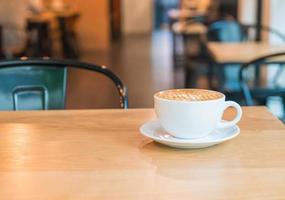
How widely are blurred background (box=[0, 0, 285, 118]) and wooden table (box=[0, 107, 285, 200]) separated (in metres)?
1.29

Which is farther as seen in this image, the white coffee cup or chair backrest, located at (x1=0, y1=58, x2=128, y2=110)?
chair backrest, located at (x1=0, y1=58, x2=128, y2=110)

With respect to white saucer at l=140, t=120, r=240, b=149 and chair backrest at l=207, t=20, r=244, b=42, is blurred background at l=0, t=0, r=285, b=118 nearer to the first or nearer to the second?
chair backrest at l=207, t=20, r=244, b=42

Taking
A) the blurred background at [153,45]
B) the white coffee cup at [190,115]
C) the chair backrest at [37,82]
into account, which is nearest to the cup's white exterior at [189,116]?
the white coffee cup at [190,115]

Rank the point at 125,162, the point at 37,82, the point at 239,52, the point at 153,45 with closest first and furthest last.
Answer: the point at 125,162
the point at 37,82
the point at 239,52
the point at 153,45

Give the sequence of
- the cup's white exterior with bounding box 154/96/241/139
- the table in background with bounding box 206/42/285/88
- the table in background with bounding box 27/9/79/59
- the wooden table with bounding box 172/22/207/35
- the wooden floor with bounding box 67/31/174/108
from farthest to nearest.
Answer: the table in background with bounding box 27/9/79/59
the wooden table with bounding box 172/22/207/35
the wooden floor with bounding box 67/31/174/108
the table in background with bounding box 206/42/285/88
the cup's white exterior with bounding box 154/96/241/139

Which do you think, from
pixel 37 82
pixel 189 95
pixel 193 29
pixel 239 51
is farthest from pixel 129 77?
pixel 189 95

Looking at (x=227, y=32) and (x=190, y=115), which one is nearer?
(x=190, y=115)

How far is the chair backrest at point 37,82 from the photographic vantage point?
185cm

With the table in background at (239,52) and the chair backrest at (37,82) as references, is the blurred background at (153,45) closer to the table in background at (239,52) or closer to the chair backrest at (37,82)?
the table in background at (239,52)

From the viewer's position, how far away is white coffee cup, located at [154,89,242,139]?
1112 millimetres

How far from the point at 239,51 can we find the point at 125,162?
2640 mm

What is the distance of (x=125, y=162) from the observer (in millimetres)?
1057

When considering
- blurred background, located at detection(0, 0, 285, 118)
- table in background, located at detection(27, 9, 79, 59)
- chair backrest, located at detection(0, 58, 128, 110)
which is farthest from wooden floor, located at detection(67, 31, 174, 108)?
chair backrest, located at detection(0, 58, 128, 110)

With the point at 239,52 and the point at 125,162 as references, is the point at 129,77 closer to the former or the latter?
the point at 239,52
